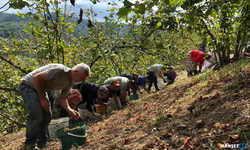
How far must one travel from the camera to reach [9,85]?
624 cm

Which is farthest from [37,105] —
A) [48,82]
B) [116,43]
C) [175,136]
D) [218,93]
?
[116,43]

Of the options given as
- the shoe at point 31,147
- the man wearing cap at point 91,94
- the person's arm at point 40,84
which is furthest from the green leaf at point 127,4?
the man wearing cap at point 91,94

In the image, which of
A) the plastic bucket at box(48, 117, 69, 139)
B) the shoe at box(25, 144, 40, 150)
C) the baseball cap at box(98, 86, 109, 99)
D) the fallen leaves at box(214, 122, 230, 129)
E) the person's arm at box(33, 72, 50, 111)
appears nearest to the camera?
the fallen leaves at box(214, 122, 230, 129)

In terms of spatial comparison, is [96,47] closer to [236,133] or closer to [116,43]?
[116,43]

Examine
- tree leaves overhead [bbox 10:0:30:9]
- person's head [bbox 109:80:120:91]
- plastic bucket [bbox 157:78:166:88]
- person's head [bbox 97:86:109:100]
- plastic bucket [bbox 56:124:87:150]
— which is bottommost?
plastic bucket [bbox 157:78:166:88]

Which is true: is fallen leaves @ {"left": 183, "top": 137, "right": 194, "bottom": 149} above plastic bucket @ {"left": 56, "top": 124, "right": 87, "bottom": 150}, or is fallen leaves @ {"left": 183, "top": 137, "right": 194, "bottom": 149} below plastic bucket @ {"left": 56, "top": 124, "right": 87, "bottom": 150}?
above

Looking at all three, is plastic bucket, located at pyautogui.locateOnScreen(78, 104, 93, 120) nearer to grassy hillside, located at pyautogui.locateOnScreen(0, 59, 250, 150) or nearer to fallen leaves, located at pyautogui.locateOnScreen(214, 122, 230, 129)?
grassy hillside, located at pyautogui.locateOnScreen(0, 59, 250, 150)

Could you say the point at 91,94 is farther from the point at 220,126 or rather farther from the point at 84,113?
the point at 220,126

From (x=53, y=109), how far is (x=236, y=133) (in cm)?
450

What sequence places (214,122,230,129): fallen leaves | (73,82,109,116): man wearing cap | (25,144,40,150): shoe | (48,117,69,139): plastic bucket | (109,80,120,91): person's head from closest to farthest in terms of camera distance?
1. (214,122,230,129): fallen leaves
2. (25,144,40,150): shoe
3. (48,117,69,139): plastic bucket
4. (73,82,109,116): man wearing cap
5. (109,80,120,91): person's head

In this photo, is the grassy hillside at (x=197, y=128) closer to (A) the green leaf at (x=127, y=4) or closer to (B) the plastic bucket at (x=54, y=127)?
(B) the plastic bucket at (x=54, y=127)

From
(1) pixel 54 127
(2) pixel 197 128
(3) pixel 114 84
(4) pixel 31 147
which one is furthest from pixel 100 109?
(2) pixel 197 128

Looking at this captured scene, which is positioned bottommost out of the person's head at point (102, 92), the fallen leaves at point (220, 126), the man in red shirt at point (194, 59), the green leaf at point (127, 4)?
the person's head at point (102, 92)

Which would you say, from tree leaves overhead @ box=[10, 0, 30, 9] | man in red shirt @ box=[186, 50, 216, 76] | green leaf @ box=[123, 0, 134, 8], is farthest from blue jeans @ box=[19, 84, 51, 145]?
man in red shirt @ box=[186, 50, 216, 76]
